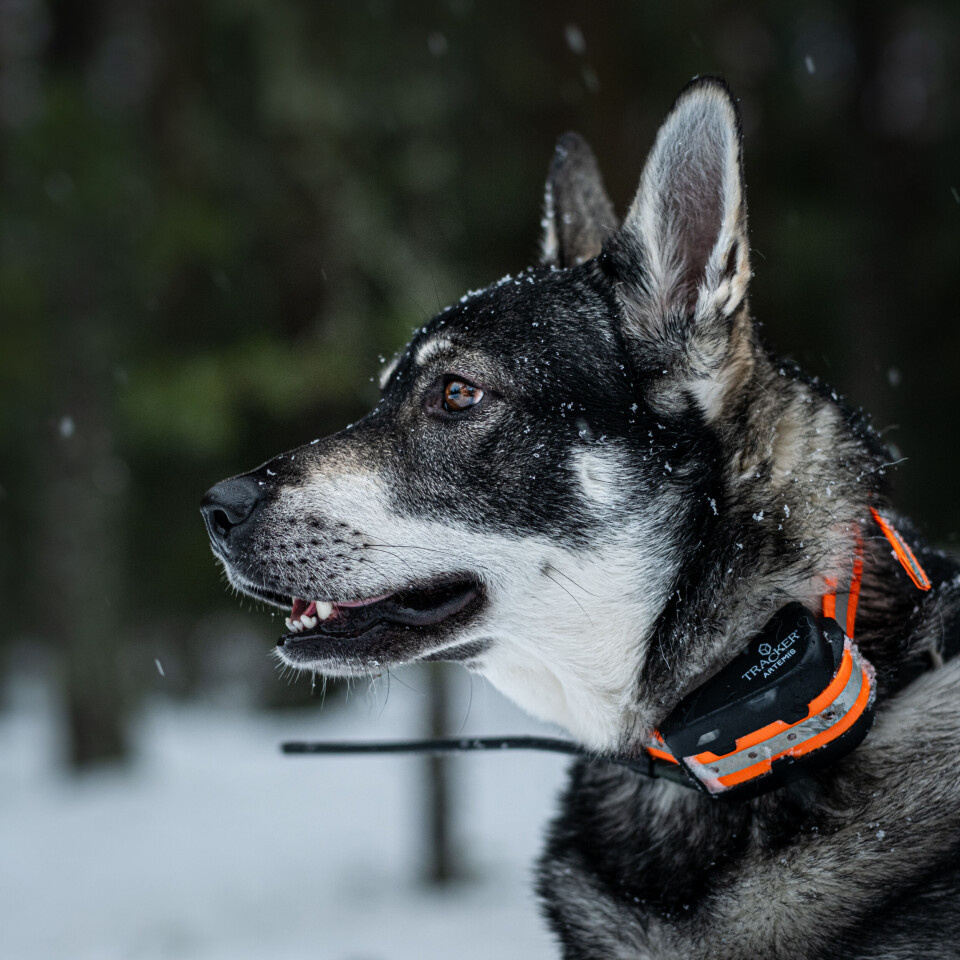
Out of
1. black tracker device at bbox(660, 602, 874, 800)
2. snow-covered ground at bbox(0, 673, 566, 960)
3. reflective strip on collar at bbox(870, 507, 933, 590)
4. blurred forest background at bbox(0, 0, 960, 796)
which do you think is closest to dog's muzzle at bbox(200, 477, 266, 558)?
black tracker device at bbox(660, 602, 874, 800)

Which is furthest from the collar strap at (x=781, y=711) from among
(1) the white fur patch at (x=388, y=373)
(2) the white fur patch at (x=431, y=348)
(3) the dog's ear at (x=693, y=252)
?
(1) the white fur patch at (x=388, y=373)

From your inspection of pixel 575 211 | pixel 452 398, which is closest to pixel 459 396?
pixel 452 398

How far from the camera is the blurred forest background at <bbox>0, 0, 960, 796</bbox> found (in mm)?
6398

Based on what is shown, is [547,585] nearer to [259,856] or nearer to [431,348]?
[431,348]

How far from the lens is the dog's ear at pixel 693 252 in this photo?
2.29m

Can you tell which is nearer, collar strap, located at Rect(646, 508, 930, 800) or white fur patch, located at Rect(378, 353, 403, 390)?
collar strap, located at Rect(646, 508, 930, 800)

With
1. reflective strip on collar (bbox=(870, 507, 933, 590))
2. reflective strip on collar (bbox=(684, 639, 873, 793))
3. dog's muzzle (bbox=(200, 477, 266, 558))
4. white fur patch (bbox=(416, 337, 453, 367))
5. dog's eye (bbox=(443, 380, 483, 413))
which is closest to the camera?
reflective strip on collar (bbox=(684, 639, 873, 793))

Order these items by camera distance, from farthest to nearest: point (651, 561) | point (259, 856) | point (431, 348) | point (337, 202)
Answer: point (259, 856) → point (337, 202) → point (431, 348) → point (651, 561)

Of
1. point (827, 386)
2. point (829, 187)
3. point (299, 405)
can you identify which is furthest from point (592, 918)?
point (829, 187)

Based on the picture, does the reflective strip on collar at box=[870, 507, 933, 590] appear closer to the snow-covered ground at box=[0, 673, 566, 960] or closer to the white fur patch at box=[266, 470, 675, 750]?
the white fur patch at box=[266, 470, 675, 750]

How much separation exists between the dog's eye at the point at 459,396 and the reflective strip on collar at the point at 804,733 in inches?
44.5

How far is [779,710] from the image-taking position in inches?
81.8

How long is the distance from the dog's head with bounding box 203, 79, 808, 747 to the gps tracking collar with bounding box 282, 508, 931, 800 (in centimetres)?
30

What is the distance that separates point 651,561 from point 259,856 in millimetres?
5876
